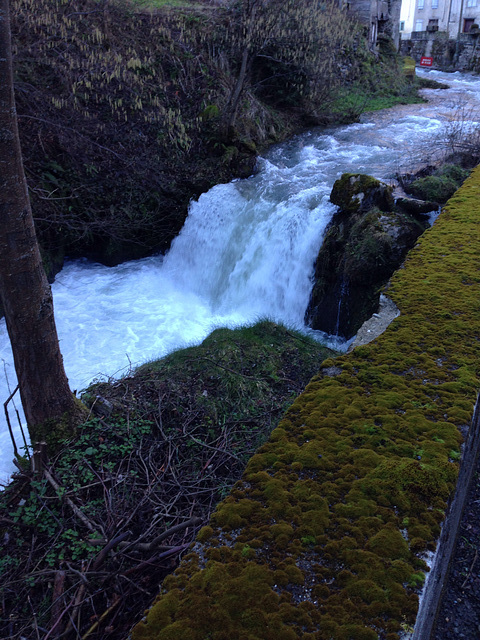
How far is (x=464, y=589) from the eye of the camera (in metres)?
3.13

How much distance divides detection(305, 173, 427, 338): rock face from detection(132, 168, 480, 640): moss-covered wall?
3.39 m

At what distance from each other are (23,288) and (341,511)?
10.2ft

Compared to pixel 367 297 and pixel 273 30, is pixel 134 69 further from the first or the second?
pixel 367 297

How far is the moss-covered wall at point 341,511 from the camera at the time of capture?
74.3 inches

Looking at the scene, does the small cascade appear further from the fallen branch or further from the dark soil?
the fallen branch

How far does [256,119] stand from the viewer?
13.2 meters

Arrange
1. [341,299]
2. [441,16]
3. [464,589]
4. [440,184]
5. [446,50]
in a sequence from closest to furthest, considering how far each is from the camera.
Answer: [464,589] < [341,299] < [440,184] < [446,50] < [441,16]

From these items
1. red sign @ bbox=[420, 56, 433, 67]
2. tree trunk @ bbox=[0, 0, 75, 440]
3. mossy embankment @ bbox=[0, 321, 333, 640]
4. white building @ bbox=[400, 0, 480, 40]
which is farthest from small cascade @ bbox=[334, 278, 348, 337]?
white building @ bbox=[400, 0, 480, 40]

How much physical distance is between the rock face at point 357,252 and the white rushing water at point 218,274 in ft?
1.03

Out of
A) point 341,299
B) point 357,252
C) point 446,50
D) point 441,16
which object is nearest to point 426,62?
point 446,50

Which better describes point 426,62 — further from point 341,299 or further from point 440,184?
point 341,299

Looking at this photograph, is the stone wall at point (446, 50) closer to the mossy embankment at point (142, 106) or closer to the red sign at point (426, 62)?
the red sign at point (426, 62)

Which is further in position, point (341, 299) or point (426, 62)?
point (426, 62)

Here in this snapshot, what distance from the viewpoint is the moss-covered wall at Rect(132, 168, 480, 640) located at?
6.19 feet
